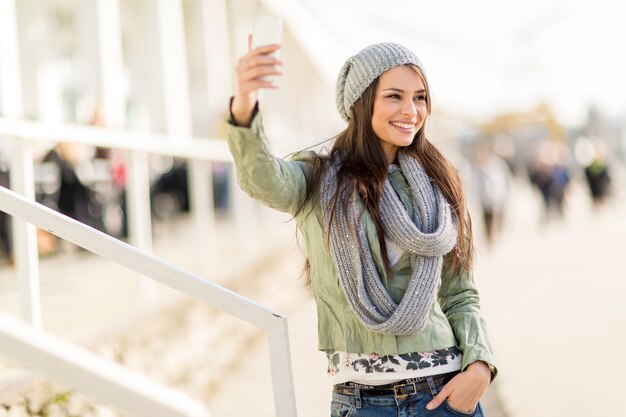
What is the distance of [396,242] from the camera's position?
88.0 inches

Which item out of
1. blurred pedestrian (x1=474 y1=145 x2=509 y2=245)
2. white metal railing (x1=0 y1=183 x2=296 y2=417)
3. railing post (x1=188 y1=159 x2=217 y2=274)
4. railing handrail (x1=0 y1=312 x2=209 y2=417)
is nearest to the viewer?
railing handrail (x1=0 y1=312 x2=209 y2=417)

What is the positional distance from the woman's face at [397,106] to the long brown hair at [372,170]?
0.02m

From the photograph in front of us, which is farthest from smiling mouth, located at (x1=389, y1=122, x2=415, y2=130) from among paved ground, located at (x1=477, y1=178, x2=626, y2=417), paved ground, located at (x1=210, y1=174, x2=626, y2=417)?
paved ground, located at (x1=477, y1=178, x2=626, y2=417)

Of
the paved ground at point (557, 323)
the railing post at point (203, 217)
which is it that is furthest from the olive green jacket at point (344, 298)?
the railing post at point (203, 217)

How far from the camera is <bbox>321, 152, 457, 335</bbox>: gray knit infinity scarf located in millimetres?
2176

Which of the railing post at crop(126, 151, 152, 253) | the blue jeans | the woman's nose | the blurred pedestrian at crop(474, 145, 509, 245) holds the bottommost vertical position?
the blurred pedestrian at crop(474, 145, 509, 245)

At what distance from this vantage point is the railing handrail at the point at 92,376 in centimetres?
135

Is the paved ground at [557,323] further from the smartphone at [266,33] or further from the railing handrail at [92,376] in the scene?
the railing handrail at [92,376]

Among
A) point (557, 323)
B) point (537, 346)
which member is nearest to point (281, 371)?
point (537, 346)

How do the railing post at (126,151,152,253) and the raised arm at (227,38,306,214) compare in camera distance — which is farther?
the railing post at (126,151,152,253)

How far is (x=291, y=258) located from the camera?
1080cm

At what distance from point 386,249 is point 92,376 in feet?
3.37

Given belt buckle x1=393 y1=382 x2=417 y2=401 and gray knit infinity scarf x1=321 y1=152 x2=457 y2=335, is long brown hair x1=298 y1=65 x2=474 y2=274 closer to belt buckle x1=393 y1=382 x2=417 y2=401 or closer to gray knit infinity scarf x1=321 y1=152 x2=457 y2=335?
gray knit infinity scarf x1=321 y1=152 x2=457 y2=335

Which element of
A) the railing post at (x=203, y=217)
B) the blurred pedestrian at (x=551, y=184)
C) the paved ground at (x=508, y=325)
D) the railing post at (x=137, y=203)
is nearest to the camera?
the paved ground at (x=508, y=325)
